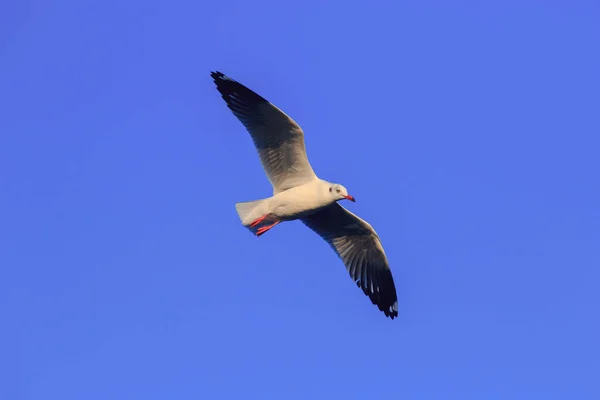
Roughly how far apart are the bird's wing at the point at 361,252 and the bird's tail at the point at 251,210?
1.21 meters

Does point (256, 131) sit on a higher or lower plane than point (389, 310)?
higher

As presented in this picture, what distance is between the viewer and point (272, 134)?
15.2 m

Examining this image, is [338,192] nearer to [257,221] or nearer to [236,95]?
[257,221]

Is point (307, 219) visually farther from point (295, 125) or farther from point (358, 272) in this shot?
point (295, 125)

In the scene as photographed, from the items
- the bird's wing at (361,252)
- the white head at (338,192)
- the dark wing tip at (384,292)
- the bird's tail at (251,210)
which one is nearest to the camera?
the white head at (338,192)

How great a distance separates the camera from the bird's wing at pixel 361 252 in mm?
16578

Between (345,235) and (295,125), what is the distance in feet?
9.10

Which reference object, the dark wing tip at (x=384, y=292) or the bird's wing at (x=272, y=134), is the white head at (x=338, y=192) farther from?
the dark wing tip at (x=384, y=292)

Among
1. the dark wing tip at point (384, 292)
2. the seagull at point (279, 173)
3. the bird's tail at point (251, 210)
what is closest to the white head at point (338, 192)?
the seagull at point (279, 173)

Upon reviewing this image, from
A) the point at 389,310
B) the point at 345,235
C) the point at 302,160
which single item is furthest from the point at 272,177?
the point at 389,310

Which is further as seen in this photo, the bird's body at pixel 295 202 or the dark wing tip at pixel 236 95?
the bird's body at pixel 295 202

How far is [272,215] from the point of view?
1552 centimetres

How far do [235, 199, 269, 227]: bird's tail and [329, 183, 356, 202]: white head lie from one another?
108 cm

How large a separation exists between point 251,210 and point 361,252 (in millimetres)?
2491
